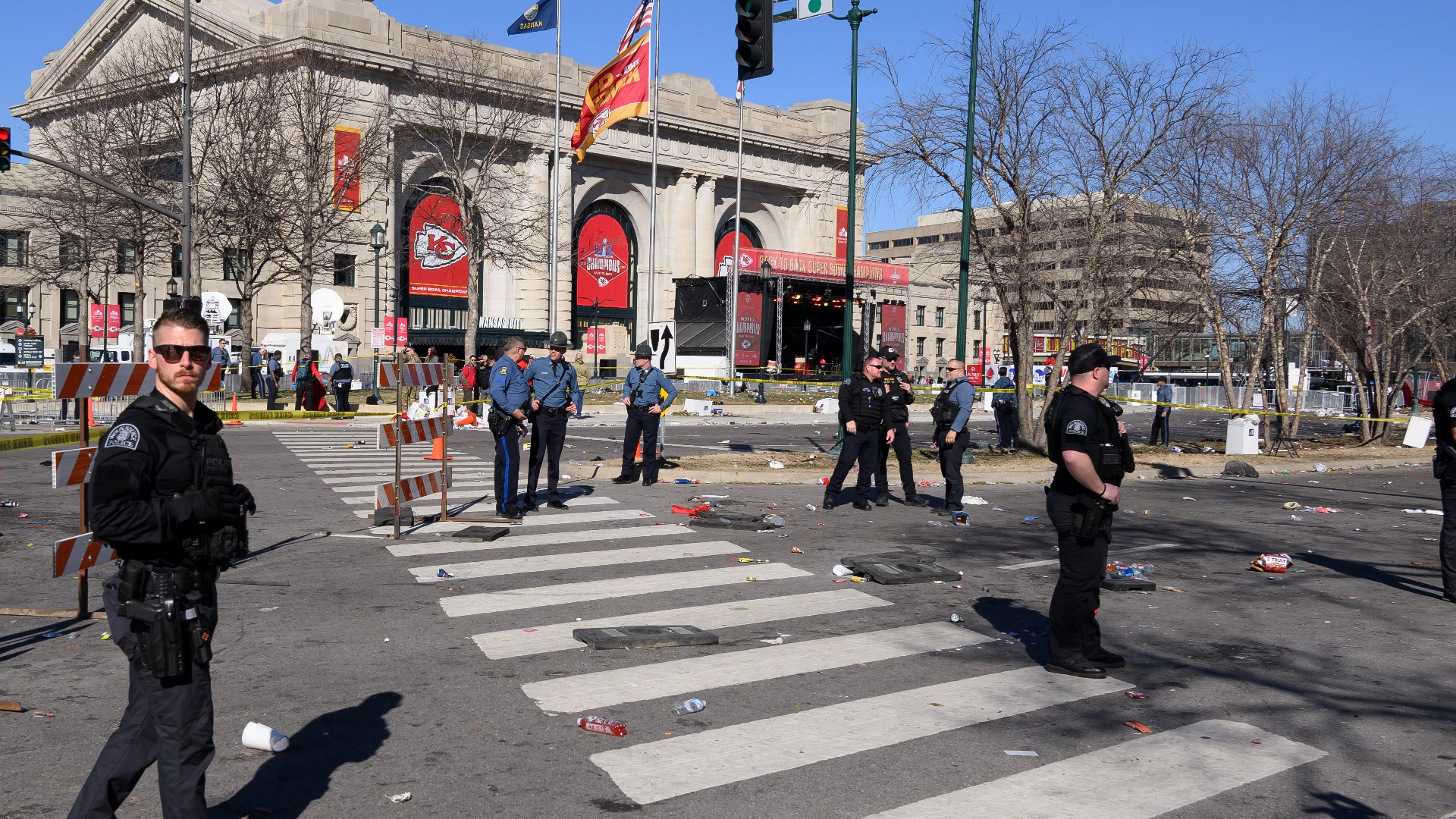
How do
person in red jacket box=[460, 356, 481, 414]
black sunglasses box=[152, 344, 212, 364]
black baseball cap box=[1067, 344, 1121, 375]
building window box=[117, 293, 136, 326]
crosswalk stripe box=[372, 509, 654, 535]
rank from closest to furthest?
black sunglasses box=[152, 344, 212, 364] < black baseball cap box=[1067, 344, 1121, 375] < crosswalk stripe box=[372, 509, 654, 535] < person in red jacket box=[460, 356, 481, 414] < building window box=[117, 293, 136, 326]

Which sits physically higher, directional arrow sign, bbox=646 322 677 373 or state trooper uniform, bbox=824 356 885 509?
directional arrow sign, bbox=646 322 677 373

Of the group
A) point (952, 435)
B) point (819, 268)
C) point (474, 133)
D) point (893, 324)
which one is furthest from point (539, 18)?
point (952, 435)

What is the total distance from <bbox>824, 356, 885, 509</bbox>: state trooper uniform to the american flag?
23887 mm

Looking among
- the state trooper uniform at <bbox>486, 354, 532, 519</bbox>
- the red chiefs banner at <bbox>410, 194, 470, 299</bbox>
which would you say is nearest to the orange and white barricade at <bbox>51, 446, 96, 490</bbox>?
the state trooper uniform at <bbox>486, 354, 532, 519</bbox>

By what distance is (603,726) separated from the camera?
18.6ft

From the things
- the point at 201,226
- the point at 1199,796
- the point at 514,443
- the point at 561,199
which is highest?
the point at 561,199

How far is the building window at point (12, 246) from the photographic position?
58.0 meters

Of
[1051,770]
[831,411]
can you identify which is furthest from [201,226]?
[1051,770]

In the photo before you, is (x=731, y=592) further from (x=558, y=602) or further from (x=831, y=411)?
(x=831, y=411)

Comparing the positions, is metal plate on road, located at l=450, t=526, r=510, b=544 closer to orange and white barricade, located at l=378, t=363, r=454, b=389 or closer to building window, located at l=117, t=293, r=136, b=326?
orange and white barricade, located at l=378, t=363, r=454, b=389

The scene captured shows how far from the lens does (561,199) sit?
66.4m

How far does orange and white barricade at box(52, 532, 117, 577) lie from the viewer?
6609 millimetres

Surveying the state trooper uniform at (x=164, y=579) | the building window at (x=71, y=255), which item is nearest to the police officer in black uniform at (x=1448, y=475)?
the state trooper uniform at (x=164, y=579)

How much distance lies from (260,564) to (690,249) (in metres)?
66.2
